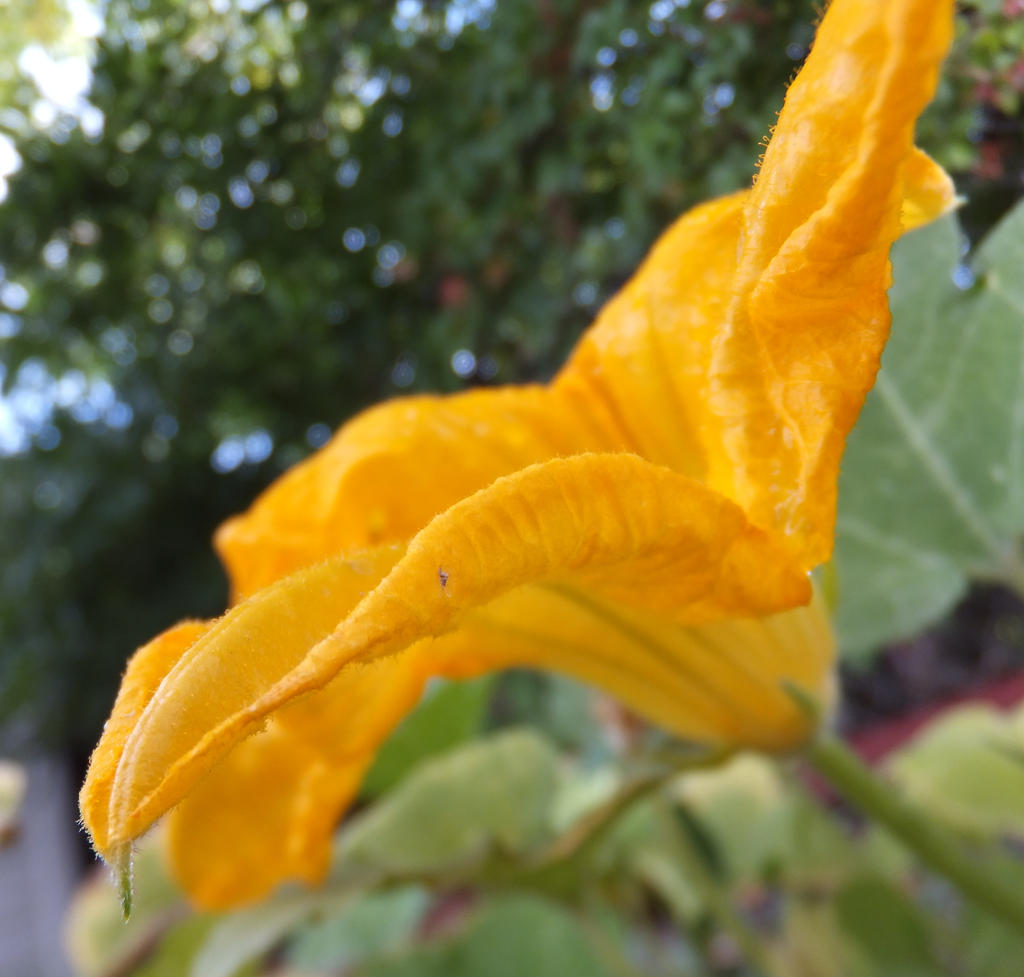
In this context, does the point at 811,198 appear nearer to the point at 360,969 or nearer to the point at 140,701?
the point at 140,701

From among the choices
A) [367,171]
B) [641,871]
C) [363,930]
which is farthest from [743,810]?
[367,171]

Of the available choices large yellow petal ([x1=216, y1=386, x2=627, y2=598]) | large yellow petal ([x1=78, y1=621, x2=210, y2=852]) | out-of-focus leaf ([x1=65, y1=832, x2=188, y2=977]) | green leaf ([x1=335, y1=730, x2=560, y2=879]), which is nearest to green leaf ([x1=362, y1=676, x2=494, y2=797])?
green leaf ([x1=335, y1=730, x2=560, y2=879])

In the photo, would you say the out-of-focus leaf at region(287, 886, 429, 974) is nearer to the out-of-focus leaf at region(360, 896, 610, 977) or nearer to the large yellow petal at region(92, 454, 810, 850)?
the out-of-focus leaf at region(360, 896, 610, 977)

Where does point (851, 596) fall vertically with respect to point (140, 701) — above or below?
below

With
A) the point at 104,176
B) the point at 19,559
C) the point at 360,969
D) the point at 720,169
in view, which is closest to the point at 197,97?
the point at 104,176

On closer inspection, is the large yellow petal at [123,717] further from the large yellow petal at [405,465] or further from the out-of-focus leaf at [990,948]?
the out-of-focus leaf at [990,948]

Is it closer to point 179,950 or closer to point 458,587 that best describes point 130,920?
point 179,950
